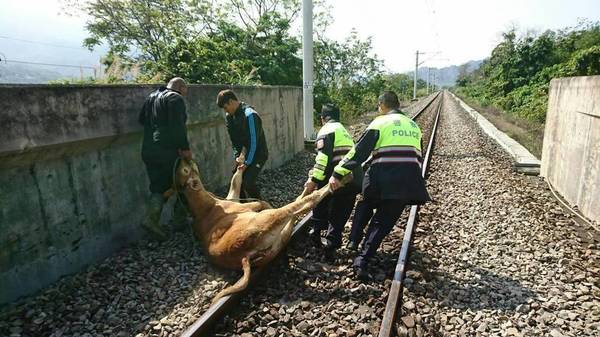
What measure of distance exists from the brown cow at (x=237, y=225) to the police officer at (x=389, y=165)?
57cm

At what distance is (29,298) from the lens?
3682 millimetres

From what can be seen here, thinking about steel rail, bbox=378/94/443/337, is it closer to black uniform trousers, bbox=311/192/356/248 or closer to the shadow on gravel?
the shadow on gravel

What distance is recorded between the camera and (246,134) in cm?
552

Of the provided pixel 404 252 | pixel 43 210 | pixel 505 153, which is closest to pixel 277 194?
pixel 404 252

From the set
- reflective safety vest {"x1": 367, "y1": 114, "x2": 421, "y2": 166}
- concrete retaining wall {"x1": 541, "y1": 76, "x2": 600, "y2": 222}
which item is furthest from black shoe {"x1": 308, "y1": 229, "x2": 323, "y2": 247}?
concrete retaining wall {"x1": 541, "y1": 76, "x2": 600, "y2": 222}

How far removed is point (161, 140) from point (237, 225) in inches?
61.3

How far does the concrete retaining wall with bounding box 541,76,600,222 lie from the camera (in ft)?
18.4

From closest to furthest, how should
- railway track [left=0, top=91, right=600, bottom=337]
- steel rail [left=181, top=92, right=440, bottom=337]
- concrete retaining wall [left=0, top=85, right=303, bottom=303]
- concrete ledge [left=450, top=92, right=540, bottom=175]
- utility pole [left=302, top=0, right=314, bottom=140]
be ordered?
steel rail [left=181, top=92, right=440, bottom=337], railway track [left=0, top=91, right=600, bottom=337], concrete retaining wall [left=0, top=85, right=303, bottom=303], concrete ledge [left=450, top=92, right=540, bottom=175], utility pole [left=302, top=0, right=314, bottom=140]

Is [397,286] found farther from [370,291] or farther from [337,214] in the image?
[337,214]

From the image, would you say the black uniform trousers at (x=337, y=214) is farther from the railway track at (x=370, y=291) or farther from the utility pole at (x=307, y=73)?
the utility pole at (x=307, y=73)

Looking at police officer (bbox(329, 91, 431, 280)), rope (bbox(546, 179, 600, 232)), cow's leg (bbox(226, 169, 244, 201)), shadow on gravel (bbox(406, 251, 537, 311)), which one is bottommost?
shadow on gravel (bbox(406, 251, 537, 311))

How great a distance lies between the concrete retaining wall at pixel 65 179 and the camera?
11.6 ft

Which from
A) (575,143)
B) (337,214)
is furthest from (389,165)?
(575,143)

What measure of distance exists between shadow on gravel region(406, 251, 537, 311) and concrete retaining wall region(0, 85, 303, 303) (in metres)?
3.72
